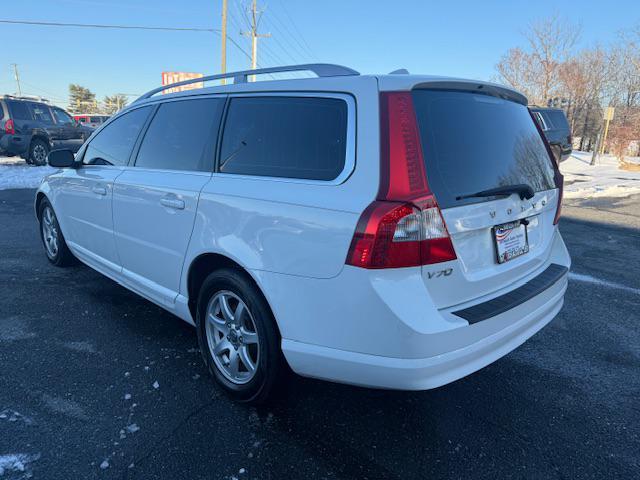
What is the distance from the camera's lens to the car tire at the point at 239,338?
93.5 inches

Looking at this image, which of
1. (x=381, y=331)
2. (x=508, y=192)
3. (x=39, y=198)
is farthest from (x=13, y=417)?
(x=39, y=198)

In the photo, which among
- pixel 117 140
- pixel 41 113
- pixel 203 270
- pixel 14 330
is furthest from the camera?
pixel 41 113

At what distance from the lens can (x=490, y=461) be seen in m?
2.23

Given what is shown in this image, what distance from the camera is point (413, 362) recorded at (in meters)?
1.93

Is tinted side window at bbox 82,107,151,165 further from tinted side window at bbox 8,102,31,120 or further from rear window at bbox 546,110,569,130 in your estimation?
rear window at bbox 546,110,569,130

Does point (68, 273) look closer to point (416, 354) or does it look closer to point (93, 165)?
point (93, 165)

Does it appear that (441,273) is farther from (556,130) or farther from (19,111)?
(19,111)

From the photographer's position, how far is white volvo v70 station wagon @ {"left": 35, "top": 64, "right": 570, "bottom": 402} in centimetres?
195

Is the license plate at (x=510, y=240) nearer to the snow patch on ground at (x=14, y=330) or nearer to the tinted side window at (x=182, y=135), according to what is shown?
the tinted side window at (x=182, y=135)

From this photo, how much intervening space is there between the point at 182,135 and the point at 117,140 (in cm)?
106

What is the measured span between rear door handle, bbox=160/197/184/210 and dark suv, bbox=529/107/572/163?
12.5 meters

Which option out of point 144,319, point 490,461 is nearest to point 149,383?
point 144,319

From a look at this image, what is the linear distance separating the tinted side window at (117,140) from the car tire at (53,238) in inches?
37.8

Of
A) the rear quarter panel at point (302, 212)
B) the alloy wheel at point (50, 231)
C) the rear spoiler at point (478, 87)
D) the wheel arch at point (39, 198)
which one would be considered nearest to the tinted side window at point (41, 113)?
the wheel arch at point (39, 198)
